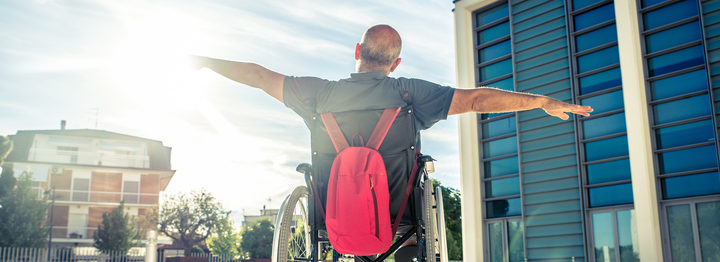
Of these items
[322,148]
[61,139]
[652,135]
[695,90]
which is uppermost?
[61,139]

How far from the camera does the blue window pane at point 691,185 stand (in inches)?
456

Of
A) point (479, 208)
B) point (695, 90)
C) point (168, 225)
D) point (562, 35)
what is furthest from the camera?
point (168, 225)

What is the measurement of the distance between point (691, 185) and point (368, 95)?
39.6ft

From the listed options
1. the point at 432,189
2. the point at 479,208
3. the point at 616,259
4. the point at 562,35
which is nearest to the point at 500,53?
the point at 562,35

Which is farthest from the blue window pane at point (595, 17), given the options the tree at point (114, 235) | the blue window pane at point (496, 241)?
the tree at point (114, 235)

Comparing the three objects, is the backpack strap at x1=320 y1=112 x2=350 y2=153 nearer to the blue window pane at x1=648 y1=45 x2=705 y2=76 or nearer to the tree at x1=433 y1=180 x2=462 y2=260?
the blue window pane at x1=648 y1=45 x2=705 y2=76

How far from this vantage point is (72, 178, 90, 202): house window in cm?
4325

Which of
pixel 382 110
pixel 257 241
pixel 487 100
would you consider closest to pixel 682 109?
pixel 487 100

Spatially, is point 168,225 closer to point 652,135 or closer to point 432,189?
point 652,135

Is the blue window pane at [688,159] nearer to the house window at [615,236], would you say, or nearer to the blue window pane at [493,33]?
the house window at [615,236]

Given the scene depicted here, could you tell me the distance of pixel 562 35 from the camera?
48.5ft

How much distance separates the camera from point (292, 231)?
2625 millimetres

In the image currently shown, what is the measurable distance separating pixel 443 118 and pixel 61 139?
50050 mm

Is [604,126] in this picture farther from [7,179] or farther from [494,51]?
[7,179]
